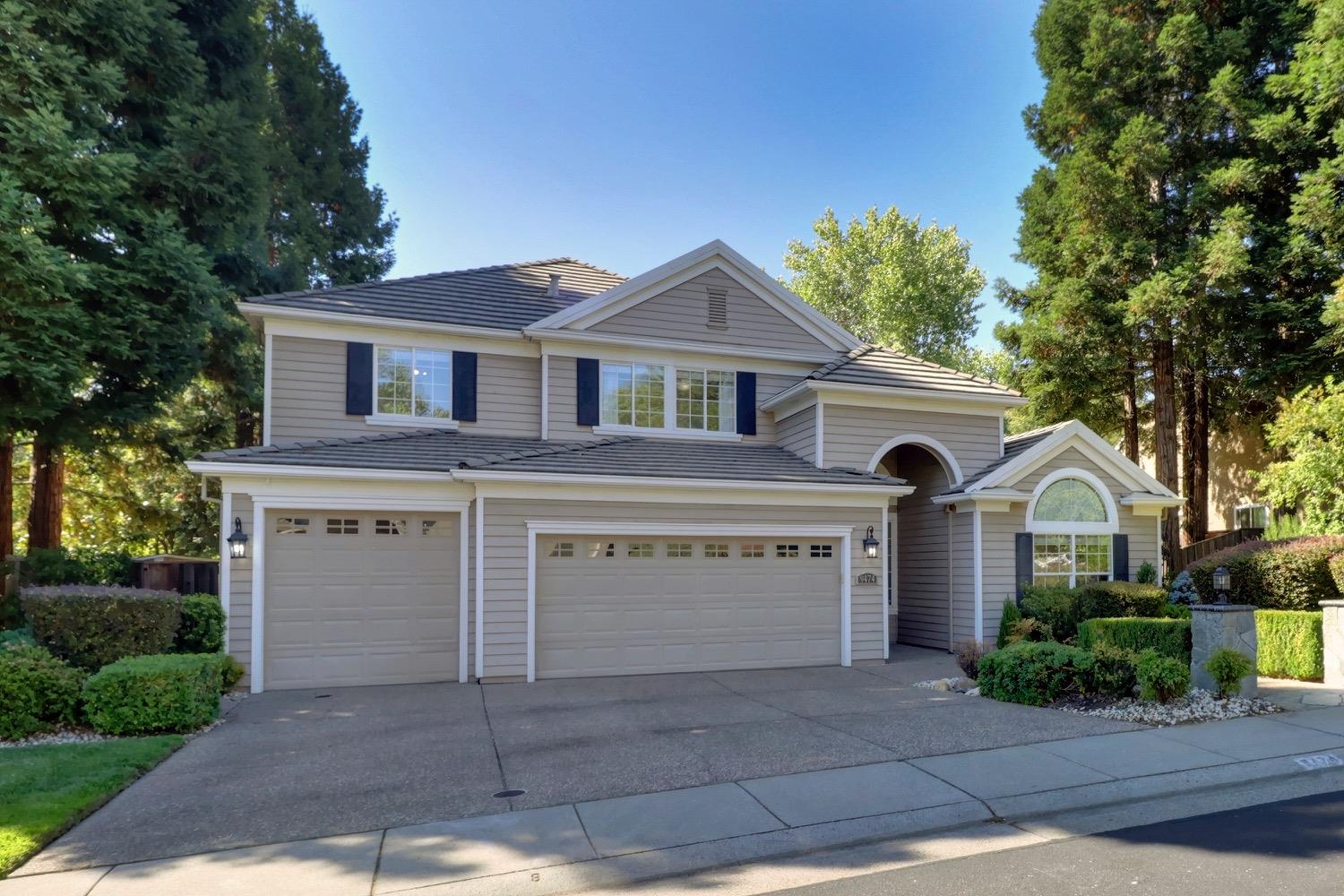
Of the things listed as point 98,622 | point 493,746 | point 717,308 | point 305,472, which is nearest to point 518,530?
point 305,472

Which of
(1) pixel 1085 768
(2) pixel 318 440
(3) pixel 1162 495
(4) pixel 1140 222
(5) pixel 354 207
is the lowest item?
(1) pixel 1085 768

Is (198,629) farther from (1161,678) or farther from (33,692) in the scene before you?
(1161,678)

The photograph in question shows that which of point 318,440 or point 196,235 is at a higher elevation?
point 196,235

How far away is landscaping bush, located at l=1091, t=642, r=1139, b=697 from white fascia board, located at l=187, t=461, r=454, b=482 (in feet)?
29.5

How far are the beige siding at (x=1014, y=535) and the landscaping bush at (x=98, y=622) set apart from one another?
42.7 feet

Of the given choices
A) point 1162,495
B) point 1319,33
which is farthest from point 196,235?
point 1319,33

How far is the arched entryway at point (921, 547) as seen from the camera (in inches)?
591

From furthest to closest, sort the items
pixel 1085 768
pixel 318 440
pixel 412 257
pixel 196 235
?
pixel 412 257, pixel 196 235, pixel 318 440, pixel 1085 768

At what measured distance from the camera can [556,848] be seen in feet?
16.9

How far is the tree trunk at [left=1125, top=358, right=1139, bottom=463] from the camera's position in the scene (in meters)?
21.7

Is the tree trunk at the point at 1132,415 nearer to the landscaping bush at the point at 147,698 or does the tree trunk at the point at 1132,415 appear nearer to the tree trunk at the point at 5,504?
the landscaping bush at the point at 147,698

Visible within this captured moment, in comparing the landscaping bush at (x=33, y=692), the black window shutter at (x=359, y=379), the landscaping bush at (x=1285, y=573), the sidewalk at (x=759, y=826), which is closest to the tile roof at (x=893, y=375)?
the landscaping bush at (x=1285, y=573)

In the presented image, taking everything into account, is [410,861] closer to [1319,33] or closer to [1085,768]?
[1085,768]

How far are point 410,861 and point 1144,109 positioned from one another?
24321 mm
